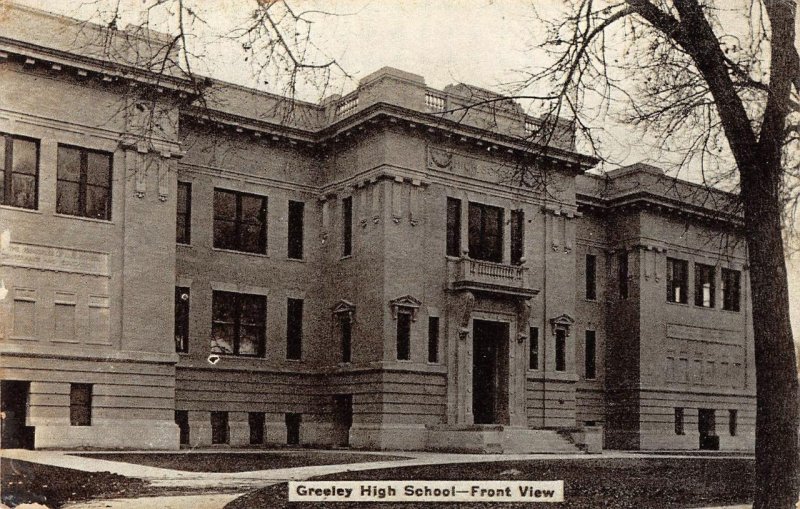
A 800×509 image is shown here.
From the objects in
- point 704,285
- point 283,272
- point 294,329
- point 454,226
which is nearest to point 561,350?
point 454,226

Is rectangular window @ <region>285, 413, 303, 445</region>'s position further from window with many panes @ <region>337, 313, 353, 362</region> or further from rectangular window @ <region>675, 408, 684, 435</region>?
rectangular window @ <region>675, 408, 684, 435</region>

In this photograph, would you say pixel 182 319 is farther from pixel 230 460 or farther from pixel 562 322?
pixel 562 322

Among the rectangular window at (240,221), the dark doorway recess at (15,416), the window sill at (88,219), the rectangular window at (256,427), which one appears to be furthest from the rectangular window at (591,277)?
the dark doorway recess at (15,416)

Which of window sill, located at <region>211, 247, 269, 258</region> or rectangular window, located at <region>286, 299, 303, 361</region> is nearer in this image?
window sill, located at <region>211, 247, 269, 258</region>

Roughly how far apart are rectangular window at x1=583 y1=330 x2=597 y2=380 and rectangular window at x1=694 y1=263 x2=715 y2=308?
5.74 meters

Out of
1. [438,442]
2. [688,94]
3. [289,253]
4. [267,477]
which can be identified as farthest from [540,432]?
[688,94]

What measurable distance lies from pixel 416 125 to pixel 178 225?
8194mm

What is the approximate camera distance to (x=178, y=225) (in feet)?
94.2

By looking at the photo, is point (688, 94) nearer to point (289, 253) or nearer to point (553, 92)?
point (553, 92)

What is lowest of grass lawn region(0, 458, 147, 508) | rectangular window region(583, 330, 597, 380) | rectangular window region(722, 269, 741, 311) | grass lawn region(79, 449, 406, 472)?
grass lawn region(79, 449, 406, 472)

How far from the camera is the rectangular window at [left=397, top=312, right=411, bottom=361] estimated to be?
95.1 feet

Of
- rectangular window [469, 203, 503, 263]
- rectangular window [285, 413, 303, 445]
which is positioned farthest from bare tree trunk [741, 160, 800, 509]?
rectangular window [285, 413, 303, 445]

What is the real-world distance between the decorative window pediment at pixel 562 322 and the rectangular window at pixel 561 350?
0.59 feet

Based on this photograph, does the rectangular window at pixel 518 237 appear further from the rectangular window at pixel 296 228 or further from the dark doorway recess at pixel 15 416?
the dark doorway recess at pixel 15 416
